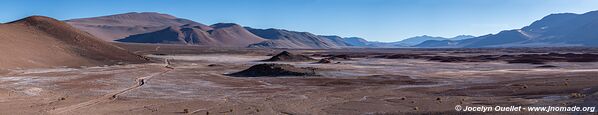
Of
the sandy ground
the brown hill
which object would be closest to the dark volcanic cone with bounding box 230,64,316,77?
the sandy ground

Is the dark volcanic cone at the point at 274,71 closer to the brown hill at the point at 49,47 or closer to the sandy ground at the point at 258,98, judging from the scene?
the sandy ground at the point at 258,98

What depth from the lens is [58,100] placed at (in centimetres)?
2197

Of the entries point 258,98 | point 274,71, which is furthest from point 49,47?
point 258,98

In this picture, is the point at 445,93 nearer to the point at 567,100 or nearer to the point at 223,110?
the point at 567,100

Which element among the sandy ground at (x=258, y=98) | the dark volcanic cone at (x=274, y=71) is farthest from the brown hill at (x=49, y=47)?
the sandy ground at (x=258, y=98)

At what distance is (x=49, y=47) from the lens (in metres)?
57.2

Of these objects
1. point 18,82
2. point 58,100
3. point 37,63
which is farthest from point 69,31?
point 58,100

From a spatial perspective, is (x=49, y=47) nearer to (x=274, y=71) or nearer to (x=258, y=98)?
(x=274, y=71)

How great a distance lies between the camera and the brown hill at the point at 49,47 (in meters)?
48.8

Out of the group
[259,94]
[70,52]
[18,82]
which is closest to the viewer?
[259,94]

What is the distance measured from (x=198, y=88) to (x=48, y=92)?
633 cm

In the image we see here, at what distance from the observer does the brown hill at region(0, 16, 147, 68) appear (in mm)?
48750

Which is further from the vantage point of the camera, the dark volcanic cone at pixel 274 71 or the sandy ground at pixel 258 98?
the dark volcanic cone at pixel 274 71

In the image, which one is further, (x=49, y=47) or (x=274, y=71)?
(x=49, y=47)
